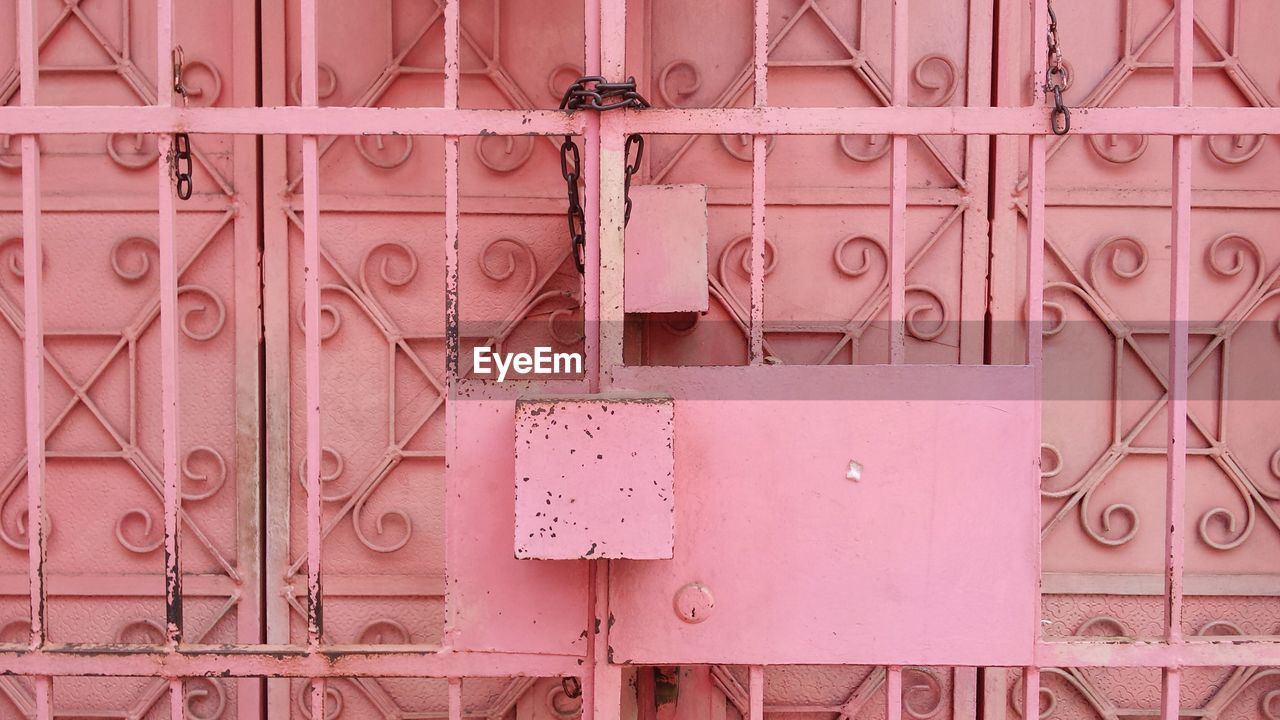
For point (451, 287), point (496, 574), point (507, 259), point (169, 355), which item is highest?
point (507, 259)

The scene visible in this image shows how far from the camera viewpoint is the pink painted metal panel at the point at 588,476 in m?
1.58

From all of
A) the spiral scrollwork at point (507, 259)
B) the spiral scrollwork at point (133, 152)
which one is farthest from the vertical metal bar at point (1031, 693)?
the spiral scrollwork at point (133, 152)

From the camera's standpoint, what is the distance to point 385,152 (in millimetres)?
2844

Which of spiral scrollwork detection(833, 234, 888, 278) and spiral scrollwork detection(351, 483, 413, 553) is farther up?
spiral scrollwork detection(833, 234, 888, 278)

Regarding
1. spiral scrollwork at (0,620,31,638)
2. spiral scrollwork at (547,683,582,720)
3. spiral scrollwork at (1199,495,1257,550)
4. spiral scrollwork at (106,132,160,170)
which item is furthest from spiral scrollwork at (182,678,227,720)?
spiral scrollwork at (1199,495,1257,550)

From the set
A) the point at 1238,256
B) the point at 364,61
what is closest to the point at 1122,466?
the point at 1238,256

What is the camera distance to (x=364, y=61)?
2.82 m

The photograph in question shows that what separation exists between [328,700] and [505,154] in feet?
7.11

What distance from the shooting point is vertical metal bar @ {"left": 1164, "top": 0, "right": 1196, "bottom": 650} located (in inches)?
63.2

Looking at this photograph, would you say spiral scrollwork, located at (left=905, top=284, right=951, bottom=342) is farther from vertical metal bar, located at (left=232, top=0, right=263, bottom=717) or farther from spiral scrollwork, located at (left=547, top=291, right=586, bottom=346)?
vertical metal bar, located at (left=232, top=0, right=263, bottom=717)

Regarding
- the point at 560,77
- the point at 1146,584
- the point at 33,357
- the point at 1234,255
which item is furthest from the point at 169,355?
the point at 1234,255

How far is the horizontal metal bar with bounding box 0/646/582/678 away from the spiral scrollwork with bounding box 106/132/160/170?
1.85 m

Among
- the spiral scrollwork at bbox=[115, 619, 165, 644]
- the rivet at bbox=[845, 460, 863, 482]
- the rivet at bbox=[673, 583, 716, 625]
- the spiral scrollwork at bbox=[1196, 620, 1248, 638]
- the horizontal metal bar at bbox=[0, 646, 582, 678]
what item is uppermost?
the rivet at bbox=[845, 460, 863, 482]

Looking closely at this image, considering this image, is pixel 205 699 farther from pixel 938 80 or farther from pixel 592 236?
pixel 938 80
